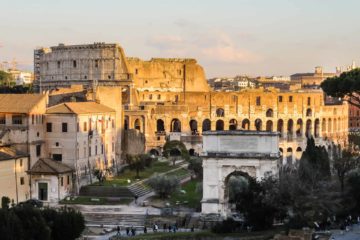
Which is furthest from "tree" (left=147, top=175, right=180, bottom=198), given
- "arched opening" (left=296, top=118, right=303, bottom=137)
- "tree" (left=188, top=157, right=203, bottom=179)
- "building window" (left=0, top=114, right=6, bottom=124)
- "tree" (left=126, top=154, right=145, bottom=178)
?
"arched opening" (left=296, top=118, right=303, bottom=137)

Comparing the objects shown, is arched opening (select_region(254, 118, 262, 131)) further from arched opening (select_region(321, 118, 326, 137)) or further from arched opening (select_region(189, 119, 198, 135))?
arched opening (select_region(321, 118, 326, 137))

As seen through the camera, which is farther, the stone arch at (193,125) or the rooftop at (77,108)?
the stone arch at (193,125)

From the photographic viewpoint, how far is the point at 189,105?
87.4 meters

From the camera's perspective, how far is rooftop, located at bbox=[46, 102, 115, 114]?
4542 centimetres

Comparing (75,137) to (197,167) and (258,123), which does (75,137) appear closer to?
(197,167)

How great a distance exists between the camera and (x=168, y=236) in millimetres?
31844

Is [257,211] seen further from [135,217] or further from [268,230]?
[135,217]

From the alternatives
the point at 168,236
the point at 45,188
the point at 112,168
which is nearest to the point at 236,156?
the point at 168,236

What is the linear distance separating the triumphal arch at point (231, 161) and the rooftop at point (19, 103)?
11879mm

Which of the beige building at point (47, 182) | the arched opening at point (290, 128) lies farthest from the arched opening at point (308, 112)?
the beige building at point (47, 182)

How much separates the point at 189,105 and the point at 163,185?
46082mm

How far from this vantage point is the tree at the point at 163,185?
41688 mm

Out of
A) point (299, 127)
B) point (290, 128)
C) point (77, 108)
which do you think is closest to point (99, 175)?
point (77, 108)

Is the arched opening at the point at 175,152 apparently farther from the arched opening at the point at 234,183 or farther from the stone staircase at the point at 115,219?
the stone staircase at the point at 115,219
